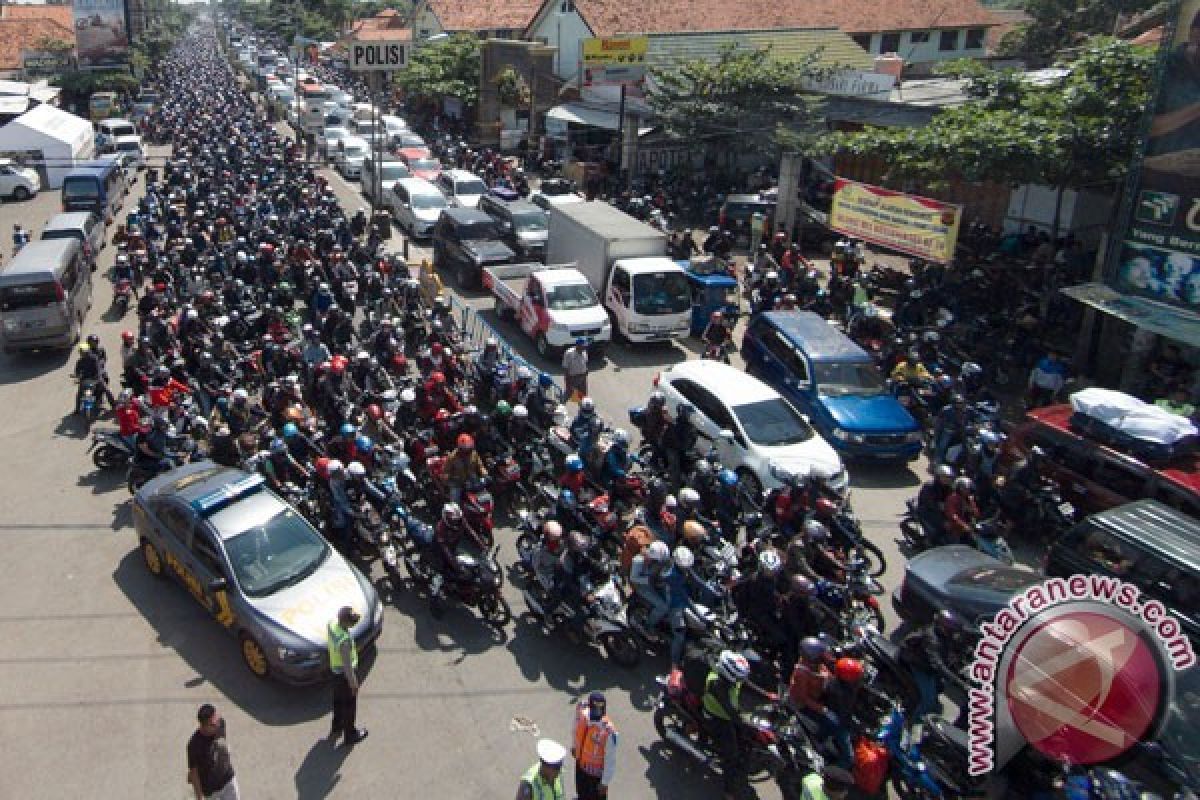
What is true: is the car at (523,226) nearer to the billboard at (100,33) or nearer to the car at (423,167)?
the car at (423,167)

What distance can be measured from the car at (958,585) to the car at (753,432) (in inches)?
91.9

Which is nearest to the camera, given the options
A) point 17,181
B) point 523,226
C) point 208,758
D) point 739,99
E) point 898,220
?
point 208,758

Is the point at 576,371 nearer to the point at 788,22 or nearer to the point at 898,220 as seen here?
the point at 898,220

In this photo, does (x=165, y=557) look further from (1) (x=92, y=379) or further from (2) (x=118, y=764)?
(1) (x=92, y=379)

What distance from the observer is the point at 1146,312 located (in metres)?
15.0

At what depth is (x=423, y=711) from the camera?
29.3ft

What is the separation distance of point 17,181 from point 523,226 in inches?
979

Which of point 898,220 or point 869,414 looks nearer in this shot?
point 869,414

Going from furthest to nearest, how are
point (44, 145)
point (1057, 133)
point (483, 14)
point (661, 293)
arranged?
point (483, 14)
point (44, 145)
point (661, 293)
point (1057, 133)

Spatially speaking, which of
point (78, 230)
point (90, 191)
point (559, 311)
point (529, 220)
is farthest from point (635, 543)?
point (90, 191)

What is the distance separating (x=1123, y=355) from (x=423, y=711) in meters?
15.0

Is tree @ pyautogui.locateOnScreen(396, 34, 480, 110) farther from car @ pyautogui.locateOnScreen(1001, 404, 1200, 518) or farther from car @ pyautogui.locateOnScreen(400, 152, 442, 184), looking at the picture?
car @ pyautogui.locateOnScreen(1001, 404, 1200, 518)

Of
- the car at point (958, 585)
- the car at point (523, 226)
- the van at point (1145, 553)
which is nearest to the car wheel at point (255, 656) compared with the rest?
the car at point (958, 585)

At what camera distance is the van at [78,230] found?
22.7 metres
